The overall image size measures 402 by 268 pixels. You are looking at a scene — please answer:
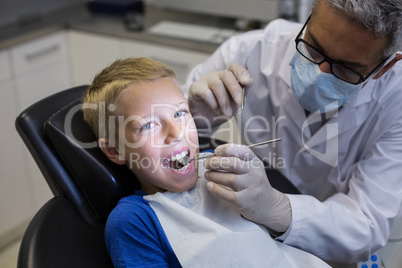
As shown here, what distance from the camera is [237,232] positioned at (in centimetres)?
118

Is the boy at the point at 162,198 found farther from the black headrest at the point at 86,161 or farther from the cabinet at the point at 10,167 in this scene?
the cabinet at the point at 10,167

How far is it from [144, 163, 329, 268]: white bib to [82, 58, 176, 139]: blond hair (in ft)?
0.79

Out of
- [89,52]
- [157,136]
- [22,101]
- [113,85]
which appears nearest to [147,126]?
[157,136]

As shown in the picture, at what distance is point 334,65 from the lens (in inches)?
49.2

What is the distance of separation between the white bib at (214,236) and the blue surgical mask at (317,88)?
0.42 metres

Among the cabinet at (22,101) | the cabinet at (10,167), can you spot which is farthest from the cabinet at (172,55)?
the cabinet at (10,167)

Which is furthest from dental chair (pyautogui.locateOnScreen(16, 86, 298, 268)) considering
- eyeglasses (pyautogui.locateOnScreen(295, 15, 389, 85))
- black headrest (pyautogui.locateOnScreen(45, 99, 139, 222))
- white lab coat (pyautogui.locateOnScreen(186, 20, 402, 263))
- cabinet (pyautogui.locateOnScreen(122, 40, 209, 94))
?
cabinet (pyautogui.locateOnScreen(122, 40, 209, 94))

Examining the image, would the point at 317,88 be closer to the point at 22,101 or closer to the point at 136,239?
the point at 136,239

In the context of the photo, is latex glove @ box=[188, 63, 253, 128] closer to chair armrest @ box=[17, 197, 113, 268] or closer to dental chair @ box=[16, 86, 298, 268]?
dental chair @ box=[16, 86, 298, 268]

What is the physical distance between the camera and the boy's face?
3.84 feet

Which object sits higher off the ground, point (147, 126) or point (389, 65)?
point (389, 65)

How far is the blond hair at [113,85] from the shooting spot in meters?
1.20

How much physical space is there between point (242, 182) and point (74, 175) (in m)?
0.47

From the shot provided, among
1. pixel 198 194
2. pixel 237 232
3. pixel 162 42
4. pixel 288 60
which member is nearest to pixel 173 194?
pixel 198 194
